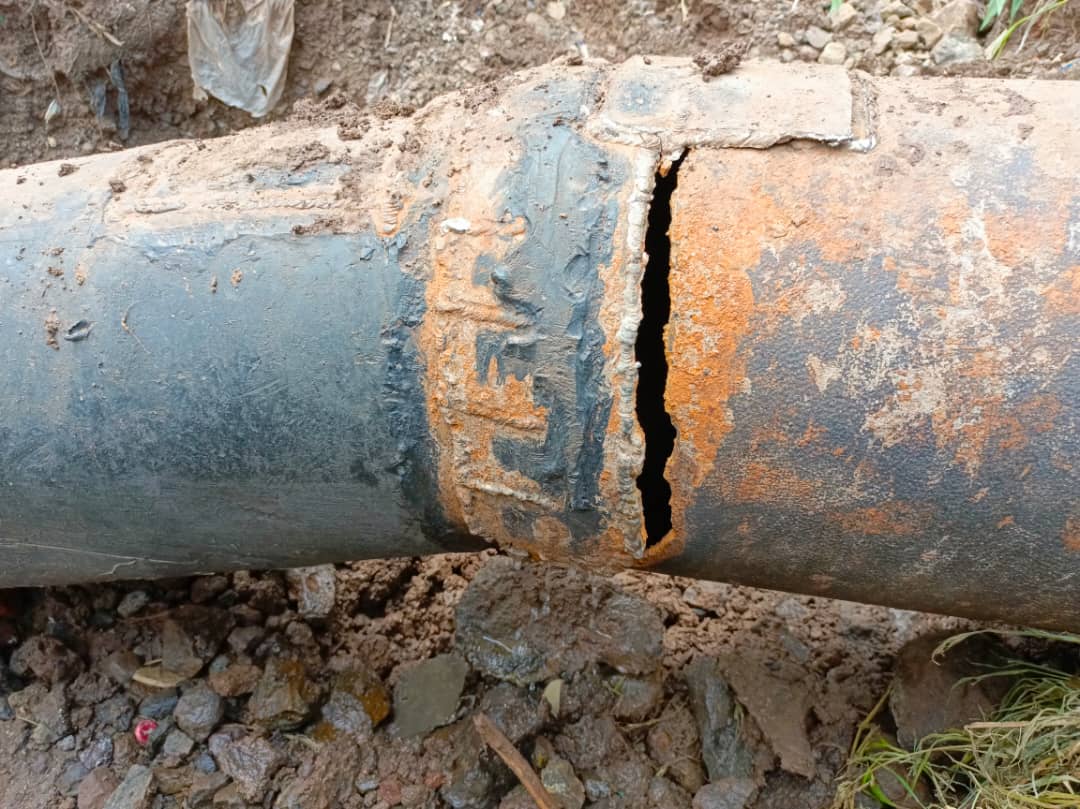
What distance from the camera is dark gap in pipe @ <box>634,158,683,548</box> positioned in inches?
42.4

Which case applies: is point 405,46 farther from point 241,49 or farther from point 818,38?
point 818,38

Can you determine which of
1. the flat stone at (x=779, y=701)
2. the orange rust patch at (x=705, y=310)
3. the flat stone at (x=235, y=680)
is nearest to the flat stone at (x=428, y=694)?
the flat stone at (x=235, y=680)

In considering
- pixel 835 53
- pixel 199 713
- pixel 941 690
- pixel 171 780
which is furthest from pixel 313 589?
pixel 835 53

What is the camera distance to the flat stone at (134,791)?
1541mm

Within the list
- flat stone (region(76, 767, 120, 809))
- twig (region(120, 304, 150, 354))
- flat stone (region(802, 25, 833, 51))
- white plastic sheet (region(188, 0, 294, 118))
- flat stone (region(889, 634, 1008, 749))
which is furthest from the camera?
white plastic sheet (region(188, 0, 294, 118))

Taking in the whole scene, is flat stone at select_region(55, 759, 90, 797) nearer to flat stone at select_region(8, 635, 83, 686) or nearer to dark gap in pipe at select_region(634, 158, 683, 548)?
flat stone at select_region(8, 635, 83, 686)

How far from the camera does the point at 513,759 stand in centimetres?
152

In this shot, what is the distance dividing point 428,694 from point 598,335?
0.95 metres

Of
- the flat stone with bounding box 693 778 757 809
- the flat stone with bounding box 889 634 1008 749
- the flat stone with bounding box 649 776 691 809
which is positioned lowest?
the flat stone with bounding box 649 776 691 809

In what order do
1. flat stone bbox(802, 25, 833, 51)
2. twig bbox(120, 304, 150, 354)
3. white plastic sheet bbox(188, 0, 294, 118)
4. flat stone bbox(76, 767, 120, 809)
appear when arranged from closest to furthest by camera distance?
twig bbox(120, 304, 150, 354)
flat stone bbox(76, 767, 120, 809)
flat stone bbox(802, 25, 833, 51)
white plastic sheet bbox(188, 0, 294, 118)

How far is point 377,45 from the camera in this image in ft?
8.38

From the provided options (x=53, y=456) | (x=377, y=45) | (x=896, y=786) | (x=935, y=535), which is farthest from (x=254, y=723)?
(x=377, y=45)

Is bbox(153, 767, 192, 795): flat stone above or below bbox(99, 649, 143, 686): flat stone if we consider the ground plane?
below

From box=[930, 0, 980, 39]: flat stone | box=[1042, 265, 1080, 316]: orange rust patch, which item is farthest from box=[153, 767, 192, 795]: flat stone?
box=[930, 0, 980, 39]: flat stone
